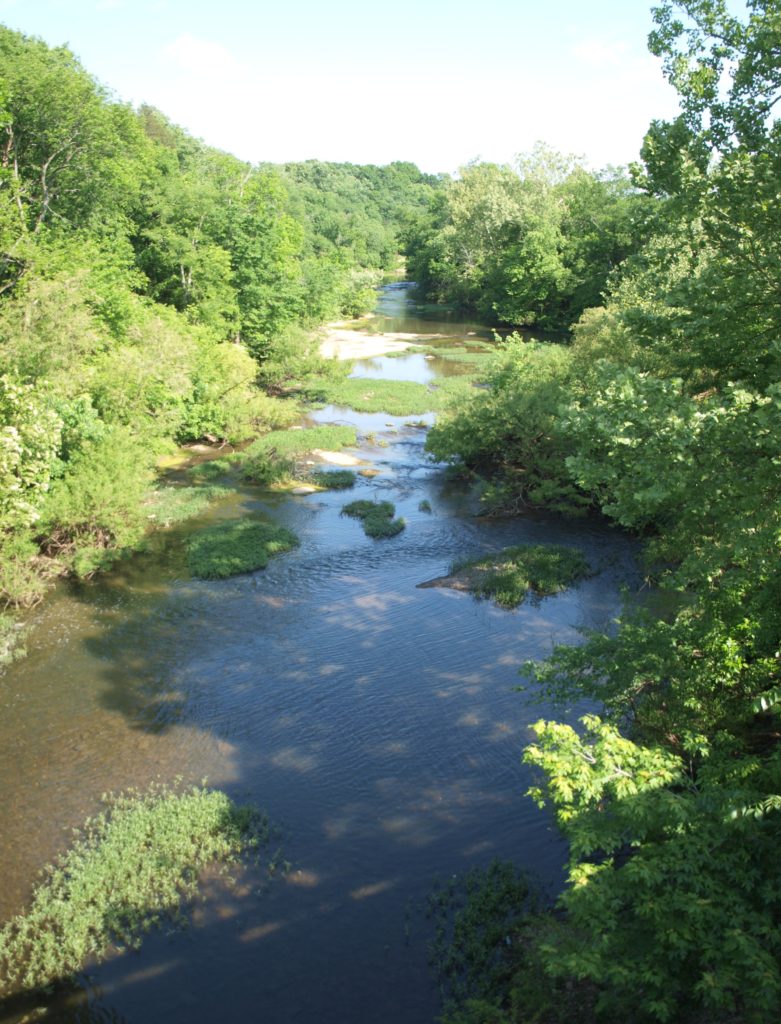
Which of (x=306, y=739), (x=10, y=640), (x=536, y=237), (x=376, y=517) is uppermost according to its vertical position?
(x=536, y=237)

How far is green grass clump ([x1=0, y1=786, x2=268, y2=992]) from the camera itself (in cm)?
1033

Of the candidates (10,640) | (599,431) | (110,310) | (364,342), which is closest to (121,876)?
(10,640)

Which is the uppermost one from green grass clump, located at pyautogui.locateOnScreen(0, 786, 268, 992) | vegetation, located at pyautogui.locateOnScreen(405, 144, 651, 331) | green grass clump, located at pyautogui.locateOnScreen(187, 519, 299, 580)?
vegetation, located at pyautogui.locateOnScreen(405, 144, 651, 331)

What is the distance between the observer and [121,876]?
37.6 ft

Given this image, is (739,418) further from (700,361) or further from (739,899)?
(739,899)

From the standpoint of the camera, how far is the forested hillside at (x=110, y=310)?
816 inches

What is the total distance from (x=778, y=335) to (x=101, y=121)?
31.8m

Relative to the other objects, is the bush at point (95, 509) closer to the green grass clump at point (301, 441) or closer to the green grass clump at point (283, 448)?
the green grass clump at point (283, 448)

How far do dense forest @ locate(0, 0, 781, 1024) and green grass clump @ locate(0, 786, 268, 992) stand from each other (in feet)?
15.7

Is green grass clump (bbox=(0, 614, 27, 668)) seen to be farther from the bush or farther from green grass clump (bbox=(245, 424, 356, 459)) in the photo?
green grass clump (bbox=(245, 424, 356, 459))

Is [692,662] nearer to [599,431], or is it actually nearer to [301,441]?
[599,431]

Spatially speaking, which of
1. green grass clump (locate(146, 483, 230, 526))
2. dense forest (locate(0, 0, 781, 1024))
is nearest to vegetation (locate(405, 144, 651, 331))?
dense forest (locate(0, 0, 781, 1024))

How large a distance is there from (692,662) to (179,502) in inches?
811

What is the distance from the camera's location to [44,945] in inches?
408
